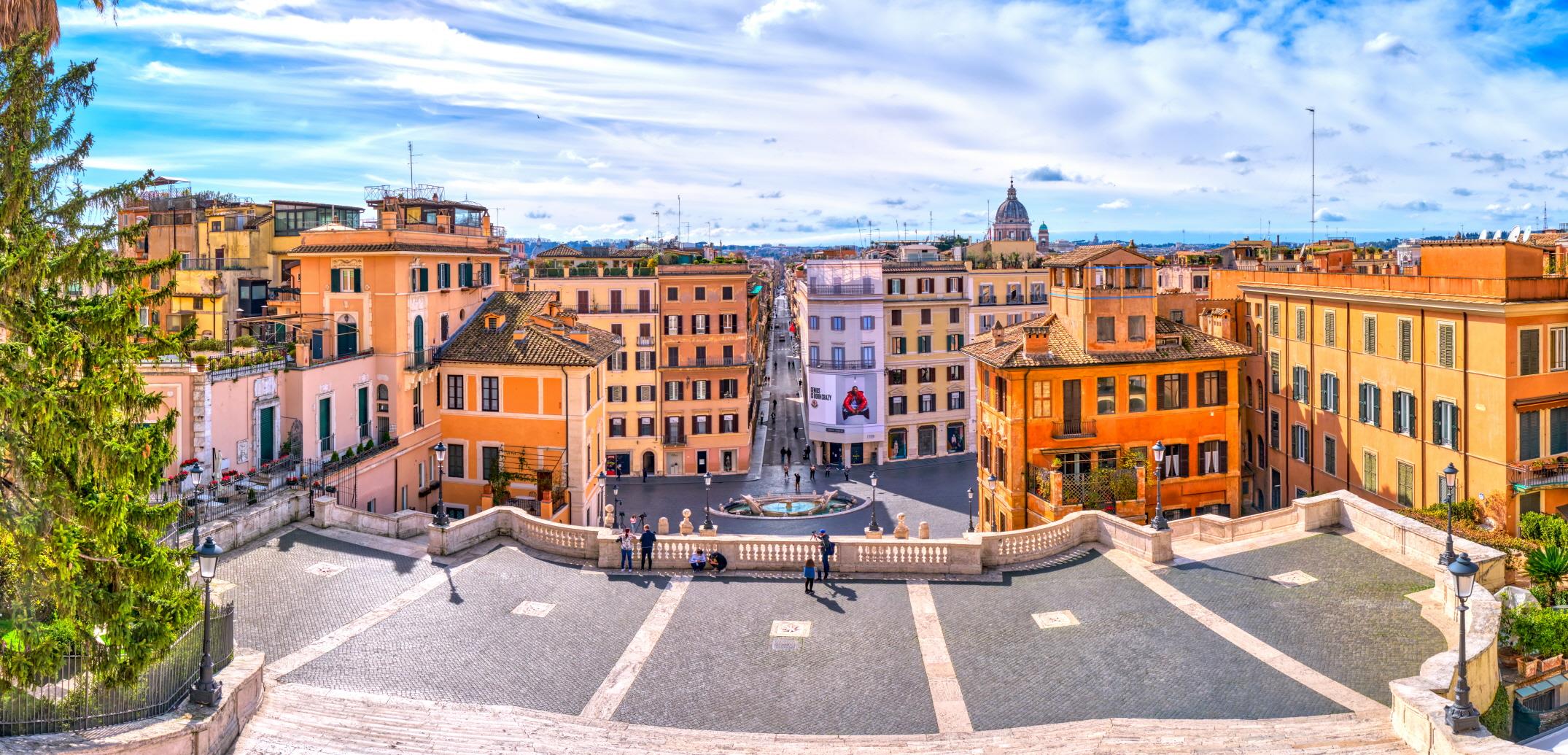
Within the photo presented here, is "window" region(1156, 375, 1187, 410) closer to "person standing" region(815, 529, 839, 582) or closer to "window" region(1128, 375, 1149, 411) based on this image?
"window" region(1128, 375, 1149, 411)

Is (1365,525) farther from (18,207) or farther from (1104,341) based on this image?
(18,207)

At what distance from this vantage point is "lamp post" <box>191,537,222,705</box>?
1609 centimetres

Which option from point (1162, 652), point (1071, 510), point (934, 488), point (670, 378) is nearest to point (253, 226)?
point (670, 378)

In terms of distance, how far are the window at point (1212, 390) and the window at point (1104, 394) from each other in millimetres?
4106

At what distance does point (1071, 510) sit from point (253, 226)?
143 feet

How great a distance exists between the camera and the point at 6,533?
46.0 feet

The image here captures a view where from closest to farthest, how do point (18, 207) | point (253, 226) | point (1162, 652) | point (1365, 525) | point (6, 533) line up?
1. point (6, 533)
2. point (18, 207)
3. point (1162, 652)
4. point (1365, 525)
5. point (253, 226)

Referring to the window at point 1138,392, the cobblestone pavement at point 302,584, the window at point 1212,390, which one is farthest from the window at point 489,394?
the window at point 1212,390

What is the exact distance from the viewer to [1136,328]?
135ft

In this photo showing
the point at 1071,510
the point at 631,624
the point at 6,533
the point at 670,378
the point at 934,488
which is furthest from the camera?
the point at 670,378

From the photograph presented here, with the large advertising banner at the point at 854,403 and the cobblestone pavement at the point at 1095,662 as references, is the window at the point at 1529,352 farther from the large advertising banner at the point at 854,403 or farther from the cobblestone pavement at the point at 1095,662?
the large advertising banner at the point at 854,403

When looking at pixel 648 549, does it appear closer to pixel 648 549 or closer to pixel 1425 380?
pixel 648 549

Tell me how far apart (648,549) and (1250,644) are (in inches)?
561

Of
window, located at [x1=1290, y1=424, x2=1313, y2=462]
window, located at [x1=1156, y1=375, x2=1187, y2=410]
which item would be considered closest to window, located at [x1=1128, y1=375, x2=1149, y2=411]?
window, located at [x1=1156, y1=375, x2=1187, y2=410]
